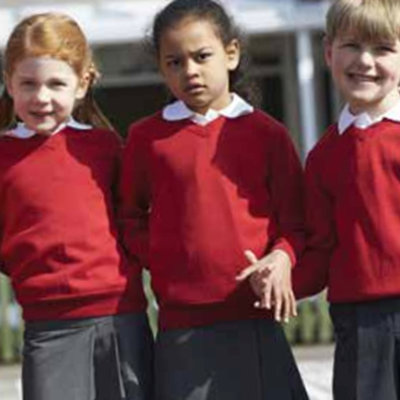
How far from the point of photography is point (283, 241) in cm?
360

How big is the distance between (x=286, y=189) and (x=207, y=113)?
1.07ft

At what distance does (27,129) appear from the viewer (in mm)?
3799

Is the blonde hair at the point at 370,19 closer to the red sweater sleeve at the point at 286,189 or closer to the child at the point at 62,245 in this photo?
the red sweater sleeve at the point at 286,189

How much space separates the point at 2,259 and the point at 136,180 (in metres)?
0.49

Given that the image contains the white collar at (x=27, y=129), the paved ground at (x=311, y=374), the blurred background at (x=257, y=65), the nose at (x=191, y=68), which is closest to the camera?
the nose at (x=191, y=68)

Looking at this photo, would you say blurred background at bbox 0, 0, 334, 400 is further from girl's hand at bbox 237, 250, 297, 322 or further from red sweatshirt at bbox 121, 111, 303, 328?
girl's hand at bbox 237, 250, 297, 322

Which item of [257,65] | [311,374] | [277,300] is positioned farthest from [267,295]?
[257,65]

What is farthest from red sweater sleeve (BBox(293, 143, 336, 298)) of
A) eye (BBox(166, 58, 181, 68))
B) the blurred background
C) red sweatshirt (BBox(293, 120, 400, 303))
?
the blurred background

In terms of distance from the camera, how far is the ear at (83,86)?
3.80m

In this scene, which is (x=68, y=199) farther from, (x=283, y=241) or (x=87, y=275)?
(x=283, y=241)

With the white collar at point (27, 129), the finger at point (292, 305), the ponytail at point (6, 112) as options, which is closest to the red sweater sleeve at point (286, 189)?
the finger at point (292, 305)

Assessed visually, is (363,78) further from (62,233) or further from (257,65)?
(257,65)

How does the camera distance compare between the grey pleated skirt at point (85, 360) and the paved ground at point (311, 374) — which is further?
the paved ground at point (311, 374)

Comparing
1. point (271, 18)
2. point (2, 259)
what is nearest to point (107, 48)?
point (271, 18)
